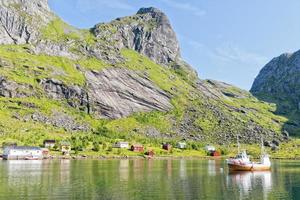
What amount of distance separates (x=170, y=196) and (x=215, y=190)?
13.9 meters

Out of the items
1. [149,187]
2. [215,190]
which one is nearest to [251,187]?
[215,190]

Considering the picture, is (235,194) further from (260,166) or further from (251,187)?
(260,166)

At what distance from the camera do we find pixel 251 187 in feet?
314

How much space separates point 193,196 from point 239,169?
74.6 metres

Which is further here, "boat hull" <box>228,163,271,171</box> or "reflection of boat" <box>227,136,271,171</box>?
"reflection of boat" <box>227,136,271,171</box>

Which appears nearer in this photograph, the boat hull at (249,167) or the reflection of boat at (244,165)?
the boat hull at (249,167)

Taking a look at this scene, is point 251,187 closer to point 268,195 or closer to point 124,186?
point 268,195

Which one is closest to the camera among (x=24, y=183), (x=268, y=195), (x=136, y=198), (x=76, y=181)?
(x=136, y=198)

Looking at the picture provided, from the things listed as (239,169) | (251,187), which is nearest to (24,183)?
(251,187)

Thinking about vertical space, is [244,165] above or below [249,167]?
above

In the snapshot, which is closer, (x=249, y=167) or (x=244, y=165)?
(x=244, y=165)

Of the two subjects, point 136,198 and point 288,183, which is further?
point 288,183

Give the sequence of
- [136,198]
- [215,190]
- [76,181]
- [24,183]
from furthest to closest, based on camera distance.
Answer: [76,181] < [24,183] < [215,190] < [136,198]

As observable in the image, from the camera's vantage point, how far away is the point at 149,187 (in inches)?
3541
